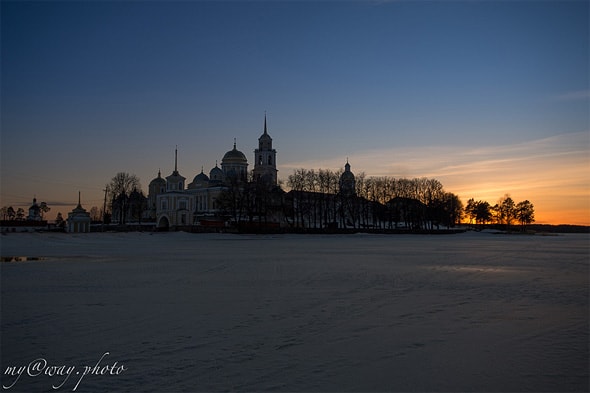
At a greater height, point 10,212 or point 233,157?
point 233,157

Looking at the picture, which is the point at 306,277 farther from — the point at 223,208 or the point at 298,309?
the point at 223,208

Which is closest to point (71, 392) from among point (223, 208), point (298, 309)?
point (298, 309)

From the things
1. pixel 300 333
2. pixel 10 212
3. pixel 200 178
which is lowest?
pixel 300 333

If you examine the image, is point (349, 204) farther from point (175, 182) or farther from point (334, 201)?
point (175, 182)

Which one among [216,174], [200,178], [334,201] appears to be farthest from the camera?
[216,174]

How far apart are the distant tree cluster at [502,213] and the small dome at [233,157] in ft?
247

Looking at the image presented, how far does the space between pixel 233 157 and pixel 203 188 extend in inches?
550

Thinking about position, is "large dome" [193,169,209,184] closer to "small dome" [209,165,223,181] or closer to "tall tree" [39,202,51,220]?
"small dome" [209,165,223,181]

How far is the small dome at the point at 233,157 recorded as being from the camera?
403 ft

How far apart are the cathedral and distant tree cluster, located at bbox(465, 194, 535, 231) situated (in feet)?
220

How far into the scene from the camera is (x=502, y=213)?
14838 centimetres

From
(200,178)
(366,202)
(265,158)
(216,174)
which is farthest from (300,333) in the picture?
(265,158)

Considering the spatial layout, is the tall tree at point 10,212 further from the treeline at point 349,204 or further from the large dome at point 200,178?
the treeline at point 349,204

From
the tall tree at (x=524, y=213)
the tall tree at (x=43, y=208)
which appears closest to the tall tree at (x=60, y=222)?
the tall tree at (x=43, y=208)
